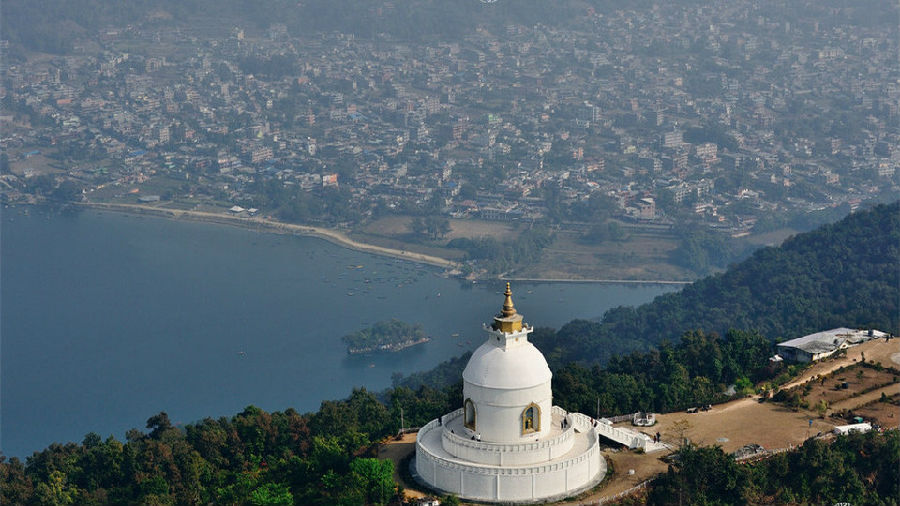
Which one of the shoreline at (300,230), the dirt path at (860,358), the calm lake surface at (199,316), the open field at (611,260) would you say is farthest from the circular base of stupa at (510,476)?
the open field at (611,260)

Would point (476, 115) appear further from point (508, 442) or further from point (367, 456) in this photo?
point (508, 442)

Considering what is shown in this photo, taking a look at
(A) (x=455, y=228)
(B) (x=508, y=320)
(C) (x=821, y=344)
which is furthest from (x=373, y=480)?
(A) (x=455, y=228)

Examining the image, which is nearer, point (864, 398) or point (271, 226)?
point (864, 398)

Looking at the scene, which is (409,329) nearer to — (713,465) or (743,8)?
(713,465)

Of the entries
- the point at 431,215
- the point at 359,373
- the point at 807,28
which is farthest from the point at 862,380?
the point at 807,28

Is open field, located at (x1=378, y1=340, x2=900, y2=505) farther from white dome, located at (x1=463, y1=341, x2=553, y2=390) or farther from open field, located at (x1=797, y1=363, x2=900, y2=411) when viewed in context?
white dome, located at (x1=463, y1=341, x2=553, y2=390)

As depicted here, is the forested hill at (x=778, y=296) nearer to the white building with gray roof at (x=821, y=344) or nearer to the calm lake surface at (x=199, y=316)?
the calm lake surface at (x=199, y=316)
